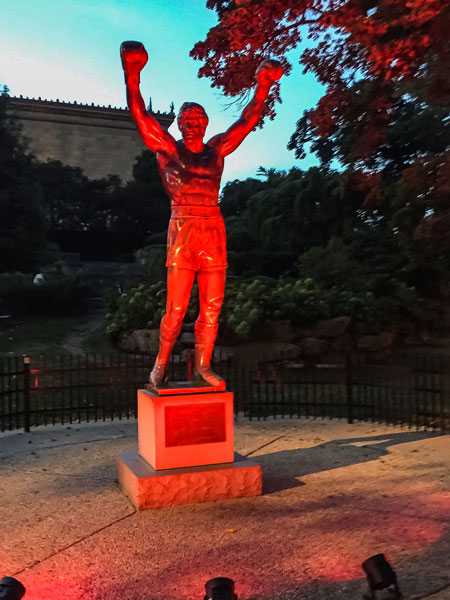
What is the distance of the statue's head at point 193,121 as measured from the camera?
504 cm

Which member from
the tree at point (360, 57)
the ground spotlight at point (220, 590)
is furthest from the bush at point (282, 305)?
the ground spotlight at point (220, 590)

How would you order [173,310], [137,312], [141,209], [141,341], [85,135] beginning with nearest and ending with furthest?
[173,310]
[141,341]
[137,312]
[141,209]
[85,135]

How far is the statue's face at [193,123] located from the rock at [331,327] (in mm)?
9121

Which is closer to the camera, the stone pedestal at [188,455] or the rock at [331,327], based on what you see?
the stone pedestal at [188,455]

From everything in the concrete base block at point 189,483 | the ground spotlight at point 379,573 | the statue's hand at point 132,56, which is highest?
the statue's hand at point 132,56

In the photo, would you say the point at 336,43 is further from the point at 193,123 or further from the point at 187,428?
the point at 187,428

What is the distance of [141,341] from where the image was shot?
44.0ft

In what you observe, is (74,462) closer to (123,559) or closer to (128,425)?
(128,425)

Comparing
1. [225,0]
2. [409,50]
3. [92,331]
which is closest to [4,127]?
[92,331]

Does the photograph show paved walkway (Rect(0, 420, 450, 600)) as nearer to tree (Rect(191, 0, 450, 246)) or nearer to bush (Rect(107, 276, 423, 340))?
tree (Rect(191, 0, 450, 246))

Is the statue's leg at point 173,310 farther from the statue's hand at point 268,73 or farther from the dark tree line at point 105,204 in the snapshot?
the dark tree line at point 105,204

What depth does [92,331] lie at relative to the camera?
703 inches

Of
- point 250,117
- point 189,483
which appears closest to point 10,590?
point 189,483

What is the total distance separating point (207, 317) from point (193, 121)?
66.6 inches
